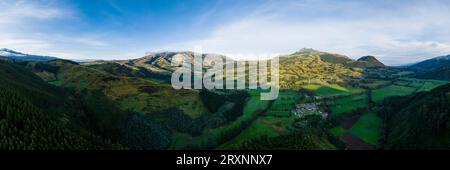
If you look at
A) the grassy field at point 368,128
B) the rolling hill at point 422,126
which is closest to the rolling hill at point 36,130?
the grassy field at point 368,128

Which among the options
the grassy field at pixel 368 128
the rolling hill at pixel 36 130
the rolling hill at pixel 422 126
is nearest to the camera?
the rolling hill at pixel 36 130

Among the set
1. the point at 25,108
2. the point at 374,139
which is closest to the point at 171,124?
the point at 25,108

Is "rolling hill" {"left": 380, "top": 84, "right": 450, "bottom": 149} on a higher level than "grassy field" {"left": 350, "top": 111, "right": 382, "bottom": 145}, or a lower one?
higher

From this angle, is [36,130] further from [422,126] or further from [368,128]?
[368,128]

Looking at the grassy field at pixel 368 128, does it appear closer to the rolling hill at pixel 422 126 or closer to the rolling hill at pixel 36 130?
the rolling hill at pixel 422 126

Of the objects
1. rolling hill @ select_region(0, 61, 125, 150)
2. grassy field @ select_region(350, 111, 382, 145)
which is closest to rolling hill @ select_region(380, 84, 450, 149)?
grassy field @ select_region(350, 111, 382, 145)

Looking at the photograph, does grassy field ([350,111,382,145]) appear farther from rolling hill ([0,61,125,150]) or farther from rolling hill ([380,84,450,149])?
rolling hill ([0,61,125,150])

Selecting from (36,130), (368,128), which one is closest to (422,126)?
(368,128)

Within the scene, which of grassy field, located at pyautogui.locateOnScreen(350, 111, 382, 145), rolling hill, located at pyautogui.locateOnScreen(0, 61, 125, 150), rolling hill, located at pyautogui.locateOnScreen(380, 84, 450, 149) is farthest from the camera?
grassy field, located at pyautogui.locateOnScreen(350, 111, 382, 145)
